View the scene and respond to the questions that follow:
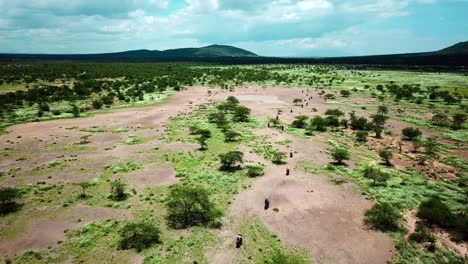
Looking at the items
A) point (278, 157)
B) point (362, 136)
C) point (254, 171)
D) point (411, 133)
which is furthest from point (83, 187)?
point (411, 133)

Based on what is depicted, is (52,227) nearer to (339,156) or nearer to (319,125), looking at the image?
(339,156)

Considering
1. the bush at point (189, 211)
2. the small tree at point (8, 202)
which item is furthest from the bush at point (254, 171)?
the small tree at point (8, 202)

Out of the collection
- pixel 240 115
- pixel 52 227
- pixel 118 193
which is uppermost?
pixel 240 115

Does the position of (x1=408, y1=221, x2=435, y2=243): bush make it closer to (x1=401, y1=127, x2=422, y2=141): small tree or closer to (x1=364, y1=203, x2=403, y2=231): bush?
(x1=364, y1=203, x2=403, y2=231): bush

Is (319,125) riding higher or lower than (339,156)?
higher

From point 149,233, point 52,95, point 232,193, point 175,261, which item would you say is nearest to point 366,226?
point 232,193

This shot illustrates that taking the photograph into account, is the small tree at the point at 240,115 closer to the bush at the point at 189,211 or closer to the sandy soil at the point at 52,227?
the bush at the point at 189,211

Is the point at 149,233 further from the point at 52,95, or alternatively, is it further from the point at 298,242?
the point at 52,95
